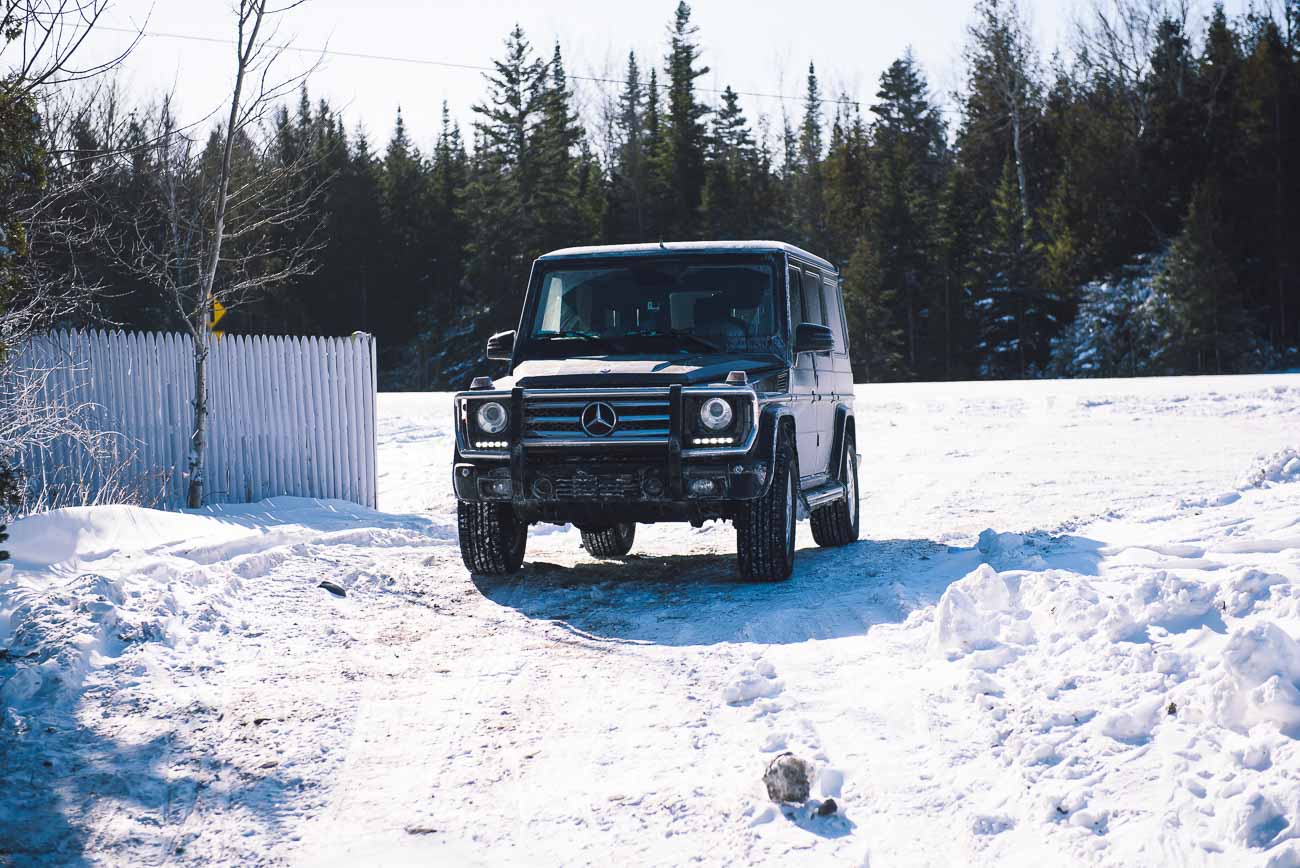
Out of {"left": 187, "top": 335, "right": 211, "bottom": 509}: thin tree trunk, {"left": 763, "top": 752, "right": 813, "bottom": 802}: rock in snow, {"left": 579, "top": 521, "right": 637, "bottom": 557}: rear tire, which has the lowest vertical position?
{"left": 763, "top": 752, "right": 813, "bottom": 802}: rock in snow

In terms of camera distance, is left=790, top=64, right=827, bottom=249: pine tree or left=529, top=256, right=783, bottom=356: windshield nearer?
left=529, top=256, right=783, bottom=356: windshield

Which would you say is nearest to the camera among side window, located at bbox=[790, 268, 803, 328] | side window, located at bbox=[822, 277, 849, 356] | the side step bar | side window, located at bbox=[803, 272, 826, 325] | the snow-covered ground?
the snow-covered ground

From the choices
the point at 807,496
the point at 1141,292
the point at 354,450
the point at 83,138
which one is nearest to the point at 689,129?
the point at 1141,292

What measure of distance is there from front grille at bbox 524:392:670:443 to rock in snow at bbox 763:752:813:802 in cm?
362

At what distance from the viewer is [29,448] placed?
37.7 feet

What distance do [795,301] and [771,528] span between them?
196 cm

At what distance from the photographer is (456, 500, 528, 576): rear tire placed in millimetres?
8906

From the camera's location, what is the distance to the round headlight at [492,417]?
8297 mm

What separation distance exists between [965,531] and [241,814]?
8.06m

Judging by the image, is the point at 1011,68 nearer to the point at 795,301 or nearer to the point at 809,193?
the point at 809,193

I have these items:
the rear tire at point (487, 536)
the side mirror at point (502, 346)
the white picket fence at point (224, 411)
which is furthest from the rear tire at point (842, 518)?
the white picket fence at point (224, 411)

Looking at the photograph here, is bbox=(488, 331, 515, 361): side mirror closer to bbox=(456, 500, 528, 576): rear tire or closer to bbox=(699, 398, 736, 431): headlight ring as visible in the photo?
bbox=(456, 500, 528, 576): rear tire

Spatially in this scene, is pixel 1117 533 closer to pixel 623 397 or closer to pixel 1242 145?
pixel 623 397

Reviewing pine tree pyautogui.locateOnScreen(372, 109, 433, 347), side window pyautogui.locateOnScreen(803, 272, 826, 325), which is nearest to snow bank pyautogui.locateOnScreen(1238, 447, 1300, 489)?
side window pyautogui.locateOnScreen(803, 272, 826, 325)
